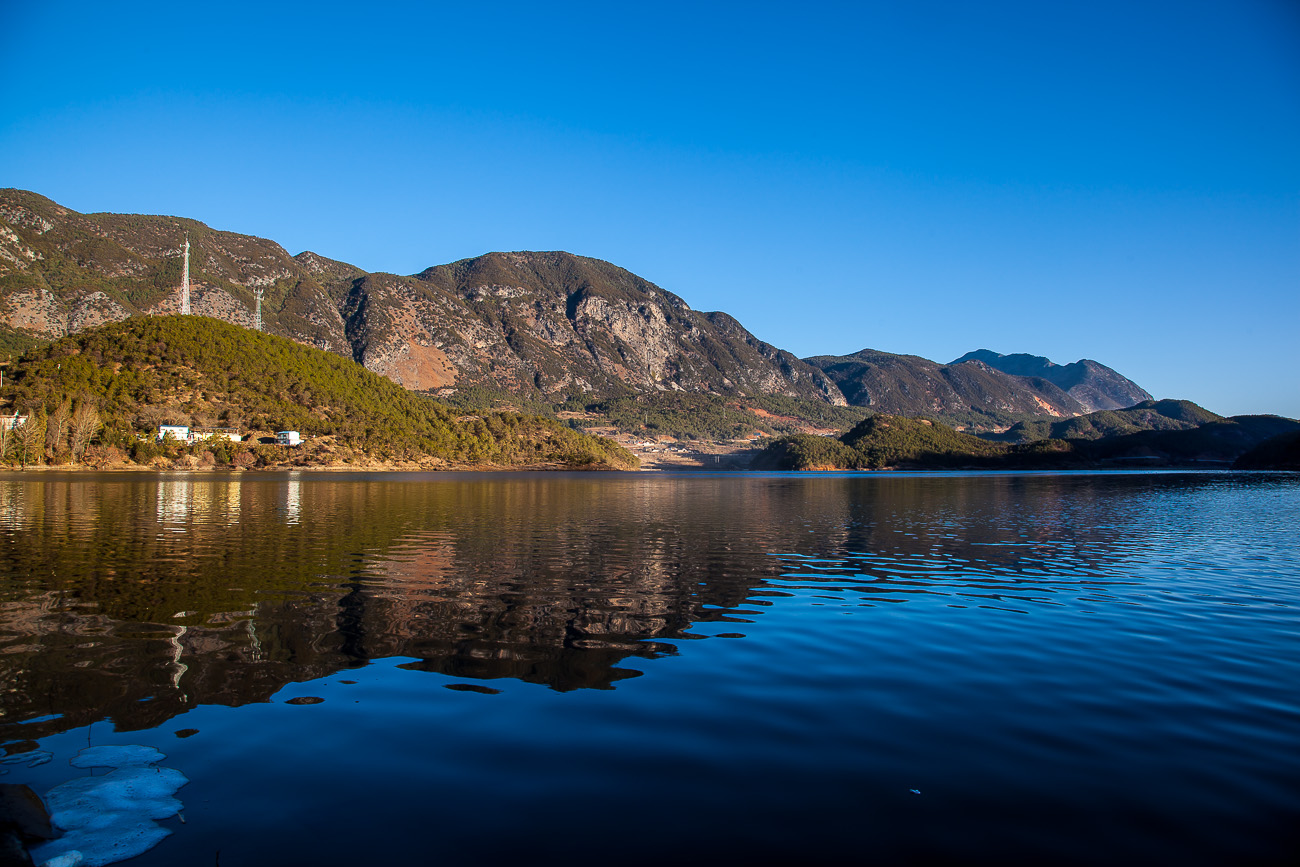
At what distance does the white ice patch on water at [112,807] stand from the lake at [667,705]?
24 centimetres

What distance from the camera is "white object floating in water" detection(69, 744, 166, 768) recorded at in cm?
920

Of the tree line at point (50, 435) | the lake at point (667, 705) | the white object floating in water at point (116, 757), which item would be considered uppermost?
the tree line at point (50, 435)

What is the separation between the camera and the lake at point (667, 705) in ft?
25.7

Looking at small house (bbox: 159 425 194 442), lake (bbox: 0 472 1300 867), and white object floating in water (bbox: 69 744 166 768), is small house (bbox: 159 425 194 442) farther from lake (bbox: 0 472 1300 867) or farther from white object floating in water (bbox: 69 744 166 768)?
white object floating in water (bbox: 69 744 166 768)

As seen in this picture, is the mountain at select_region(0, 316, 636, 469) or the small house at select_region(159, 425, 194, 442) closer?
the mountain at select_region(0, 316, 636, 469)

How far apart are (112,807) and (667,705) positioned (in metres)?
7.49

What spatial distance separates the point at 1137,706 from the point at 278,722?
14.1 meters

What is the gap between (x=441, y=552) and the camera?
106ft

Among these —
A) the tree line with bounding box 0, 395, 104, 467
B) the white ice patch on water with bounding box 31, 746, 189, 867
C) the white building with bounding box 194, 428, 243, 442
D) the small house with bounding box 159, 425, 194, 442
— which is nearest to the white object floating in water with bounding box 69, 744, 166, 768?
the white ice patch on water with bounding box 31, 746, 189, 867

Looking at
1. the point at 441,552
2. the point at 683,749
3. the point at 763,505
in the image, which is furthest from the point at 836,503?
the point at 683,749

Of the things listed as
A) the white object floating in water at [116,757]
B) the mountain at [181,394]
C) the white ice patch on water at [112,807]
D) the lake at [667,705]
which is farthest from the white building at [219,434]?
the white ice patch on water at [112,807]

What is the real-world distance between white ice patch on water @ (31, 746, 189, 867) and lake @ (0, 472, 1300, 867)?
239mm

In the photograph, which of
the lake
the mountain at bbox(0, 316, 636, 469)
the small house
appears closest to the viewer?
the lake

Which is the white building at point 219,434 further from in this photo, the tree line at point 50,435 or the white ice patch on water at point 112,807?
the white ice patch on water at point 112,807
